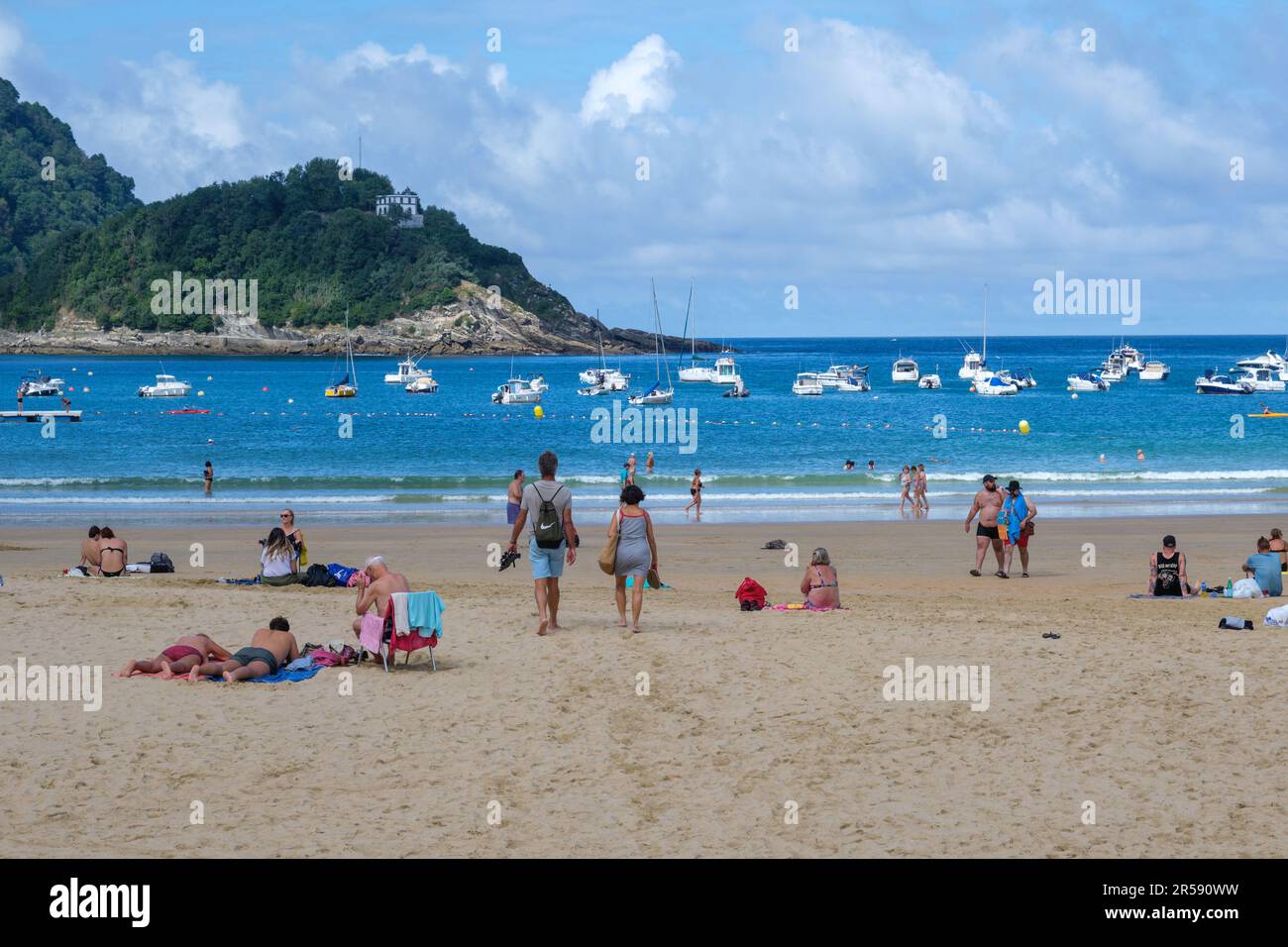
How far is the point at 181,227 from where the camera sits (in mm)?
172000

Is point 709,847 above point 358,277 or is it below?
below

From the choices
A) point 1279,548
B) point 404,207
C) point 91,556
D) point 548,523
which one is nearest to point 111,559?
point 91,556

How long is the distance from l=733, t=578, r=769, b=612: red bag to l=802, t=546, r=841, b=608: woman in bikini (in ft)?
2.05

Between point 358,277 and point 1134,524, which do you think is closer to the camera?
point 1134,524

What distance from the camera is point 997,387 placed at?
90.5m

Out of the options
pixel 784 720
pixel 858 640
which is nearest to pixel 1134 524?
pixel 858 640

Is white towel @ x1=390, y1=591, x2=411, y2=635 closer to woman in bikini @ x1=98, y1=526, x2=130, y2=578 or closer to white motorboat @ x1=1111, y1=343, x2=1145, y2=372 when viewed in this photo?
woman in bikini @ x1=98, y1=526, x2=130, y2=578

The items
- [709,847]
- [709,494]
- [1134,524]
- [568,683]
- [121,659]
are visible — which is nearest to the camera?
[709,847]

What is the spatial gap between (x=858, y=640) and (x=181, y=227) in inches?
6940

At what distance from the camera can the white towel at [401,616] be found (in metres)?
11.3

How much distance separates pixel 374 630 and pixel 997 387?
8431 cm

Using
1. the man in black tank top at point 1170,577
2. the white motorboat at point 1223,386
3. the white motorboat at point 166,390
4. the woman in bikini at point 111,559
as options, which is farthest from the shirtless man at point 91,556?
the white motorboat at point 1223,386

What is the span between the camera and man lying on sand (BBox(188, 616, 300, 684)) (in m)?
10.9
